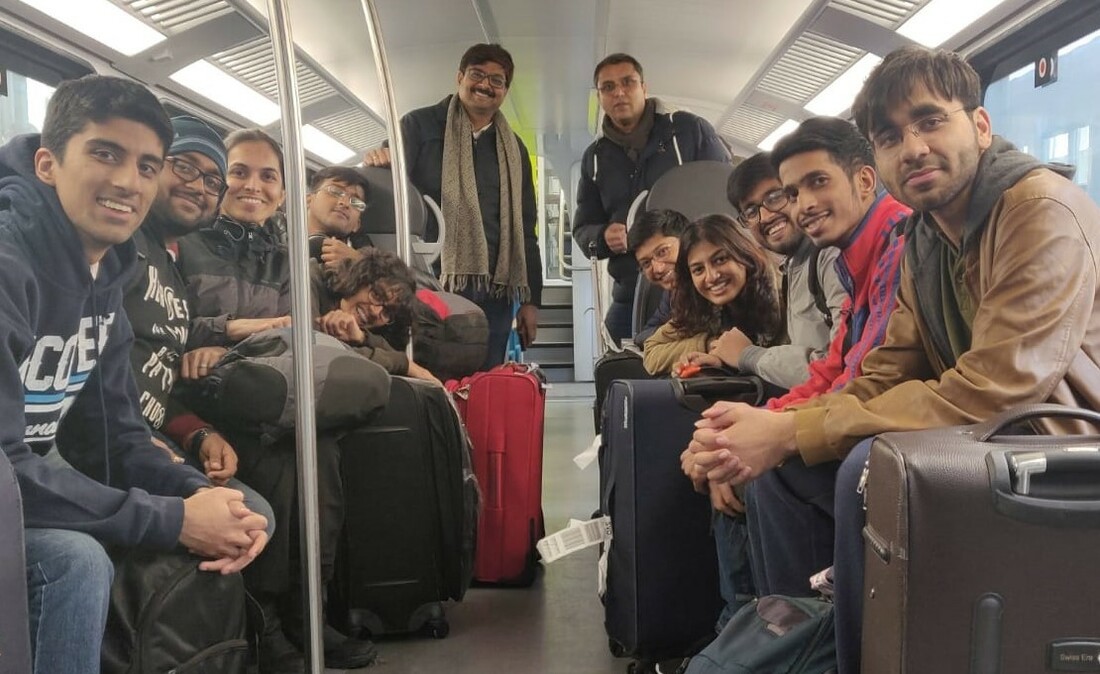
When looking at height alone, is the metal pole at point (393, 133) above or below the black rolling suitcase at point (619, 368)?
above

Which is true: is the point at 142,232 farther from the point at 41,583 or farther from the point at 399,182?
the point at 399,182

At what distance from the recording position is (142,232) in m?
1.29

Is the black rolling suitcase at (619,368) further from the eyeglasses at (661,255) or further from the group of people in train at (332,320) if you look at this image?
the group of people in train at (332,320)

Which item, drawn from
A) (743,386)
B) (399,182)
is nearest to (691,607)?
(743,386)

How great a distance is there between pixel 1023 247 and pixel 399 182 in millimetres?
1938

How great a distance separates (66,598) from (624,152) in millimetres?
2282

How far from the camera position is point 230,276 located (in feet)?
5.05

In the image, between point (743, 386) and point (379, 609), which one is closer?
point (743, 386)

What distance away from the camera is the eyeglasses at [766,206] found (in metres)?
1.98

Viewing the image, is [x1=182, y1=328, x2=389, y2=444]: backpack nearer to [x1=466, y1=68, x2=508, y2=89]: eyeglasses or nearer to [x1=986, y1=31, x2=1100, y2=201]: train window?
[x1=466, y1=68, x2=508, y2=89]: eyeglasses

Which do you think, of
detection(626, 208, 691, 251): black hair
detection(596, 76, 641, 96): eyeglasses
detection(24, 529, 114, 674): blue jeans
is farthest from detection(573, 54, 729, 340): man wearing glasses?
detection(24, 529, 114, 674): blue jeans

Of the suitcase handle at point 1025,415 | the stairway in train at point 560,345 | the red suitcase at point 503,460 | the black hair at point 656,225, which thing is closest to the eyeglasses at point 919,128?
the suitcase handle at point 1025,415

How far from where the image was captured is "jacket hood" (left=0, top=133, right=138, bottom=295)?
1.11 meters

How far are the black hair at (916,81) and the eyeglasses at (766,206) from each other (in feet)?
1.39
